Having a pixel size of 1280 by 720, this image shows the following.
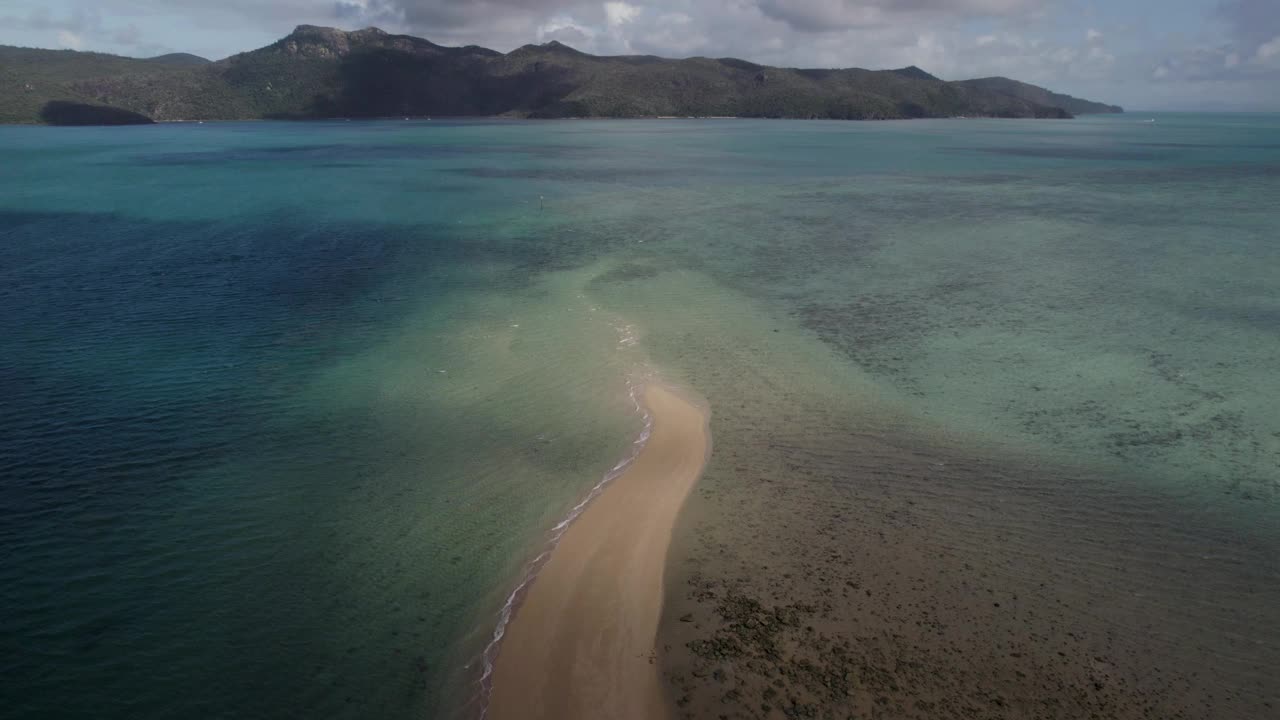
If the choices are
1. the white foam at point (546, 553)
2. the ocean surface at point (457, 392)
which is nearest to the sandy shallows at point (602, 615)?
the white foam at point (546, 553)

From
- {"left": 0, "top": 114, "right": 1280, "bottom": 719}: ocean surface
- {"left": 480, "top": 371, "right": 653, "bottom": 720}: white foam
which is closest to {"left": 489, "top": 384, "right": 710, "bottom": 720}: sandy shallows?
{"left": 480, "top": 371, "right": 653, "bottom": 720}: white foam

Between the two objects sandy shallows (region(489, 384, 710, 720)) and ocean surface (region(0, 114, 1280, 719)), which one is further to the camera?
ocean surface (region(0, 114, 1280, 719))

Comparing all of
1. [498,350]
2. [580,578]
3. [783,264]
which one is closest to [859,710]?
[580,578]

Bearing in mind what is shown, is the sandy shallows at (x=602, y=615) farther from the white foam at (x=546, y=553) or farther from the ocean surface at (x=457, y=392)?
the ocean surface at (x=457, y=392)

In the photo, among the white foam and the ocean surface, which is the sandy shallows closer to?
the white foam

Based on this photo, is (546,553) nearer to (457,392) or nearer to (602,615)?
(602,615)

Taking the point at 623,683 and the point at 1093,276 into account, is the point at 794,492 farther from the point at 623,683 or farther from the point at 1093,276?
the point at 1093,276

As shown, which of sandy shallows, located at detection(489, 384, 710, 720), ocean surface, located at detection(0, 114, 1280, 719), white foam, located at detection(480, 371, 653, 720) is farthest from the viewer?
ocean surface, located at detection(0, 114, 1280, 719)
